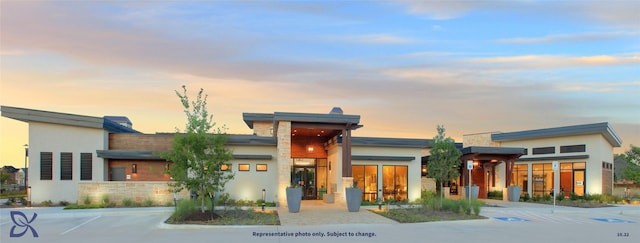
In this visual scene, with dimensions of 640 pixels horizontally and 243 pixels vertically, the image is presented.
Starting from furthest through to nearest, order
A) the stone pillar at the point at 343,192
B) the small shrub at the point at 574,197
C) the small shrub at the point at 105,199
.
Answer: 1. the small shrub at the point at 574,197
2. the small shrub at the point at 105,199
3. the stone pillar at the point at 343,192

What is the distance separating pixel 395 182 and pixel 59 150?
18.3m

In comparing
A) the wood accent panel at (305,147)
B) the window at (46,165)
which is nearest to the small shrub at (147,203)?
the window at (46,165)

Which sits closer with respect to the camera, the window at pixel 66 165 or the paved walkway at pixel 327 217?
the paved walkway at pixel 327 217

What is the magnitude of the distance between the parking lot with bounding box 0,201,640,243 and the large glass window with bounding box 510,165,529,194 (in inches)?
629

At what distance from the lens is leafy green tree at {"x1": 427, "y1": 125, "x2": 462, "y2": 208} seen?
27734mm

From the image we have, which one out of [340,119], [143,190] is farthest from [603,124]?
[143,190]

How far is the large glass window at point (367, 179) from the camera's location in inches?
1133

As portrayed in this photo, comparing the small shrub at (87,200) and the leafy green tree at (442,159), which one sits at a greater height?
the leafy green tree at (442,159)

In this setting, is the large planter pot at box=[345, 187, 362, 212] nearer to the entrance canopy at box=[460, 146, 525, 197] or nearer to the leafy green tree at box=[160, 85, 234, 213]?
the leafy green tree at box=[160, 85, 234, 213]

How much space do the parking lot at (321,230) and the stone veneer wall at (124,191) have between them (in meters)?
3.59

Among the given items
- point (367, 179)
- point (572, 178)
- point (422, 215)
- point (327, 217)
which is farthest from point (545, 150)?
point (327, 217)

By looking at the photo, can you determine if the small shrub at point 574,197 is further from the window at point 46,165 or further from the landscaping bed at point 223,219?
the window at point 46,165

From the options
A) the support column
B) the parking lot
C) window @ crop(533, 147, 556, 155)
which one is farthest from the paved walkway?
window @ crop(533, 147, 556, 155)

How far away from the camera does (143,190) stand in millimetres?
24375
